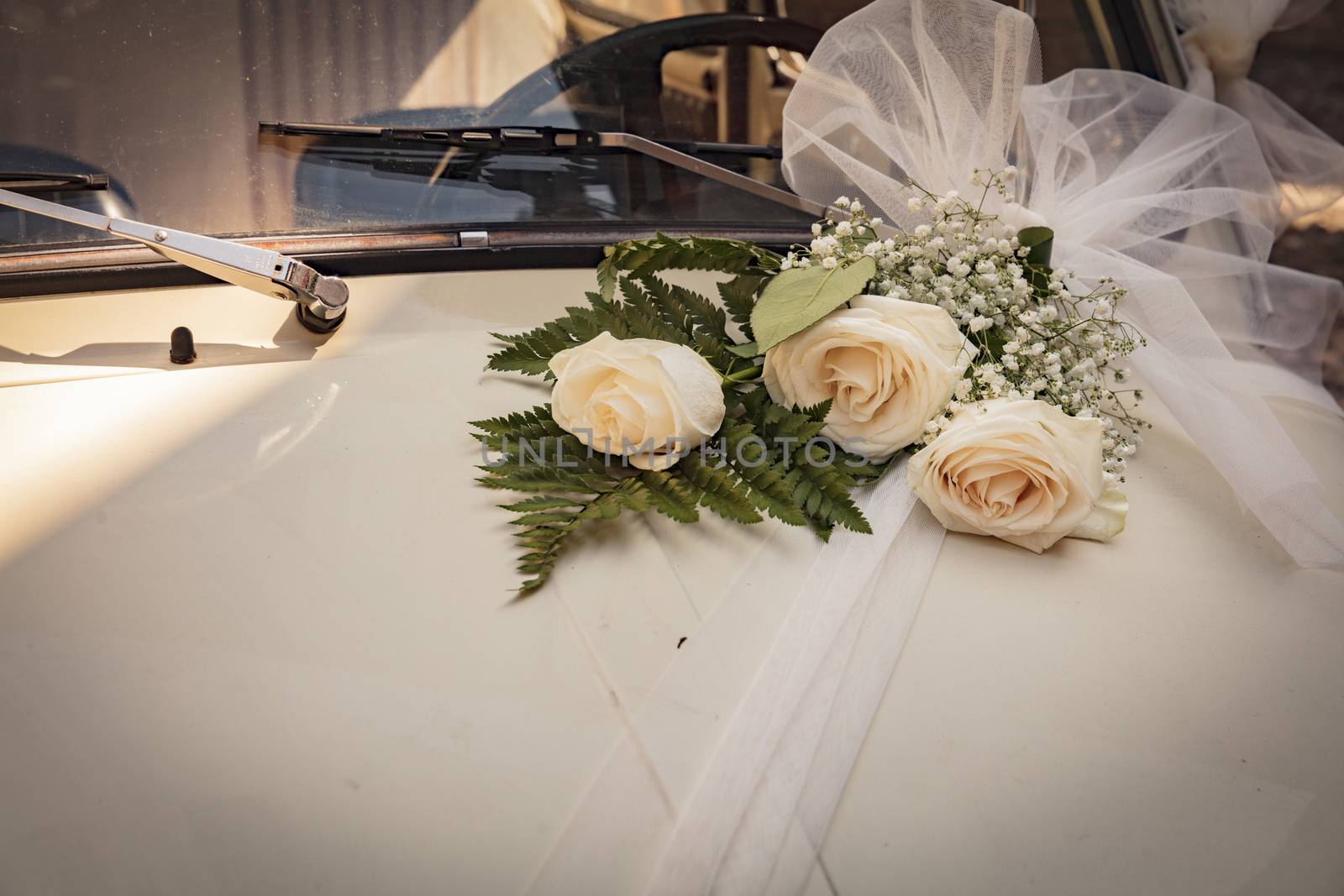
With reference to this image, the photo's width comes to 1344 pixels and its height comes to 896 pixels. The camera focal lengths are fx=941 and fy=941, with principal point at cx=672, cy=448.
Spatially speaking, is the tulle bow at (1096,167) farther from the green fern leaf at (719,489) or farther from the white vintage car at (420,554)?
the green fern leaf at (719,489)

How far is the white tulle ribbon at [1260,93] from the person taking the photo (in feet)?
4.74

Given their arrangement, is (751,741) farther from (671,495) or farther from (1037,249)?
(1037,249)

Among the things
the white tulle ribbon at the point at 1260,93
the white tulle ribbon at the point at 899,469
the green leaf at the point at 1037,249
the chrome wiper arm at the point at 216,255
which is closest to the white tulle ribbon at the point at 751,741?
the white tulle ribbon at the point at 899,469

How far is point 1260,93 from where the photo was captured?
1.52 metres

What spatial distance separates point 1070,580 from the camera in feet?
2.63

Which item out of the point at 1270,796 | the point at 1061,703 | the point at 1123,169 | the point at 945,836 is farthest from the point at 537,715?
the point at 1123,169

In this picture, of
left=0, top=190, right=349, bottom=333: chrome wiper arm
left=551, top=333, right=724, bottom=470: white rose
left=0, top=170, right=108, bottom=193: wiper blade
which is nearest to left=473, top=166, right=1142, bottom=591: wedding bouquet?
left=551, top=333, right=724, bottom=470: white rose

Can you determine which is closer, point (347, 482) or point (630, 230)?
point (347, 482)

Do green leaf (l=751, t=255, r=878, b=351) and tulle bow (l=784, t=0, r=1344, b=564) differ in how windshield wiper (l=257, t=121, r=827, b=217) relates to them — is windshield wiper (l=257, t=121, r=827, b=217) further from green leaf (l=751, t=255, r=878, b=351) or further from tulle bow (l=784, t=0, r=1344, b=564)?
green leaf (l=751, t=255, r=878, b=351)

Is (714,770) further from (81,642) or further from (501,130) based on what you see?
Answer: (501,130)

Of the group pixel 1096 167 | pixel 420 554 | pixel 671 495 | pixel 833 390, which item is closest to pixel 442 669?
pixel 420 554

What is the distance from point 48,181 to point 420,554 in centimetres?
58

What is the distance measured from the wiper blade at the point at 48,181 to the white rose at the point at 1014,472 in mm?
849

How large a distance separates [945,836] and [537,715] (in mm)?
266
